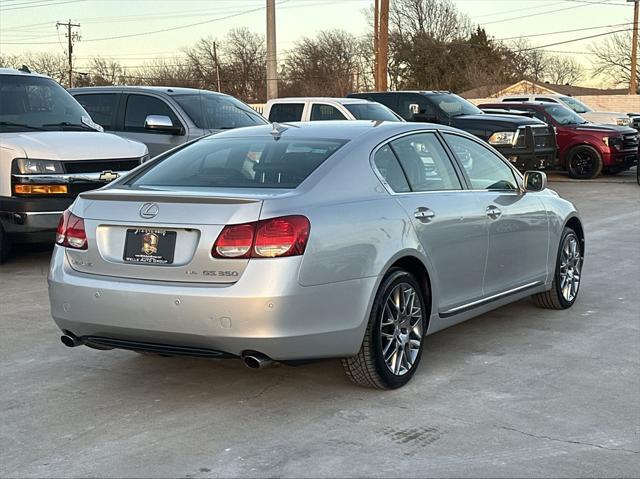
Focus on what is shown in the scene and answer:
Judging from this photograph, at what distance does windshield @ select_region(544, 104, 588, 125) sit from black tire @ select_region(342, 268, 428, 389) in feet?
54.6

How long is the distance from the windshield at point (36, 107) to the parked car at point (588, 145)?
1306 centimetres

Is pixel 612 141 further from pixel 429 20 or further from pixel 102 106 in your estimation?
pixel 429 20

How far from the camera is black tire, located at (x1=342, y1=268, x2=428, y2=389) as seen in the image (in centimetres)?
509

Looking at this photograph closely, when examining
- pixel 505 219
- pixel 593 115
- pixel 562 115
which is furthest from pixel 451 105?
pixel 505 219

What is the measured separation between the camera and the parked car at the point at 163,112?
1217cm

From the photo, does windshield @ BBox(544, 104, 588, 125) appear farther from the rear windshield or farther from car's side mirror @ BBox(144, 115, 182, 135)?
the rear windshield

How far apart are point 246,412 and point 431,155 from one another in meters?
2.18

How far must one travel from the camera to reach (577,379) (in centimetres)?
550

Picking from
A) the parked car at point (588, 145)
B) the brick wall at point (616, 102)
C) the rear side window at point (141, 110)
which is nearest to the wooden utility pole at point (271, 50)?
the parked car at point (588, 145)

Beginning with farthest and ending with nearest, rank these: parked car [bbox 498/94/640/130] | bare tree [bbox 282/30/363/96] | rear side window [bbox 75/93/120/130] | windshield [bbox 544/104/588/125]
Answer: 1. bare tree [bbox 282/30/363/96]
2. parked car [bbox 498/94/640/130]
3. windshield [bbox 544/104/588/125]
4. rear side window [bbox 75/93/120/130]

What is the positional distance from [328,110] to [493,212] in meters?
10.6

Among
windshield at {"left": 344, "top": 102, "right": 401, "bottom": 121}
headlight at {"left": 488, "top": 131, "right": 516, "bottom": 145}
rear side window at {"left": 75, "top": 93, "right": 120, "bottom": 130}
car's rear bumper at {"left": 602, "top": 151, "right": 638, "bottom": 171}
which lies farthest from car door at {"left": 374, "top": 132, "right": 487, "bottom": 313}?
car's rear bumper at {"left": 602, "top": 151, "right": 638, "bottom": 171}

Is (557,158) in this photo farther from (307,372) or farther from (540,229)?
(307,372)

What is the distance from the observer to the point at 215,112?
12492 millimetres
